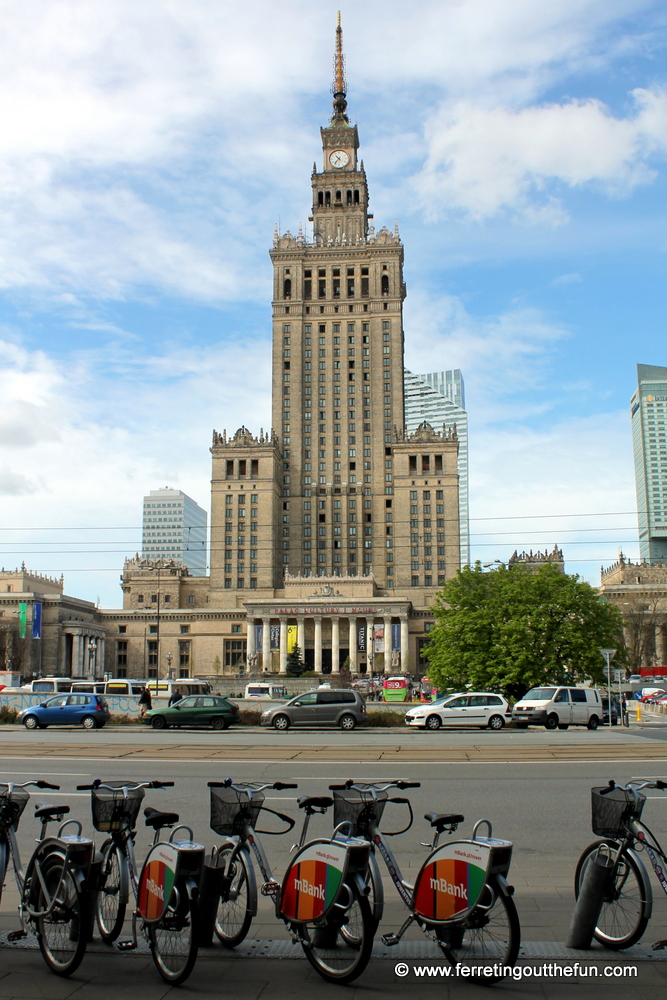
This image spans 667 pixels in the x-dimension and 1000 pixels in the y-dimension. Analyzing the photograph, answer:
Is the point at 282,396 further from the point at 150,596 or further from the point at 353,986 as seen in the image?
the point at 353,986

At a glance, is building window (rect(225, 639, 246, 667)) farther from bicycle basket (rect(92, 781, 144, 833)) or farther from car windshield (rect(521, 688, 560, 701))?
bicycle basket (rect(92, 781, 144, 833))

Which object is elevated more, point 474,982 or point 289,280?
point 289,280

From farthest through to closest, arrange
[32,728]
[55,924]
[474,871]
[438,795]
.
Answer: [32,728], [438,795], [55,924], [474,871]

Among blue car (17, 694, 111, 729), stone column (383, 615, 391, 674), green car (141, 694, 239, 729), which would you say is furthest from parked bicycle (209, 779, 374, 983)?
stone column (383, 615, 391, 674)

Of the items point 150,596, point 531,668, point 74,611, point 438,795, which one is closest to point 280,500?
point 150,596

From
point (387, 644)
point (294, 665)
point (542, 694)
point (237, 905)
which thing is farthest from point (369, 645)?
point (237, 905)

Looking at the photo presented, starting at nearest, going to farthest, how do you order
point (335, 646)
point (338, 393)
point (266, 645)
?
point (335, 646) < point (266, 645) < point (338, 393)

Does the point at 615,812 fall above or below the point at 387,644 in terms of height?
above

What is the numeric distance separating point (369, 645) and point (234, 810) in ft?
337

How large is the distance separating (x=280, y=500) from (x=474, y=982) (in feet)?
406

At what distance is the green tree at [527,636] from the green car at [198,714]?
15941 millimetres

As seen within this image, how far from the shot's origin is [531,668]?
43.5 meters

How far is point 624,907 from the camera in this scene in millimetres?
6875

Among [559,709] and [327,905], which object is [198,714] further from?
[327,905]
